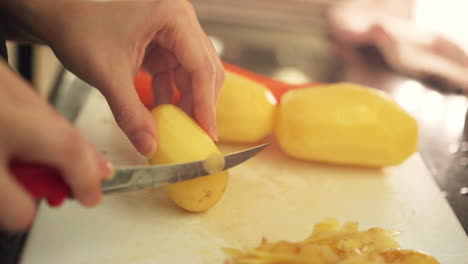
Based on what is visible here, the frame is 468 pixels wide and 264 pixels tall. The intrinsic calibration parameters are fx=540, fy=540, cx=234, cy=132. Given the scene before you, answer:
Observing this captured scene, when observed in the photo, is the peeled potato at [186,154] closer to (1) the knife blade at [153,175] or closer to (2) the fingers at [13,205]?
(1) the knife blade at [153,175]

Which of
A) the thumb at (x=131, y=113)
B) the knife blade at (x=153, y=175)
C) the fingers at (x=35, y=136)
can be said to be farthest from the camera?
the thumb at (x=131, y=113)

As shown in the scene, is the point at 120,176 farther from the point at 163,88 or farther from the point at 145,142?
the point at 163,88

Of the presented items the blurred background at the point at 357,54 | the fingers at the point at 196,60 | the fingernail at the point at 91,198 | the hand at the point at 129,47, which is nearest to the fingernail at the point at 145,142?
the hand at the point at 129,47

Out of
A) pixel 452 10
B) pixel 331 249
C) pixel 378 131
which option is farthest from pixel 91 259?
pixel 452 10

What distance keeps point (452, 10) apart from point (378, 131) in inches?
47.2

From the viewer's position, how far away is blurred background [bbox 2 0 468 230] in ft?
3.79

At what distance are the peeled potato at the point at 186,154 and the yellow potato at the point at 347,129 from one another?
0.67 ft

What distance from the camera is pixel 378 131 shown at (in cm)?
94

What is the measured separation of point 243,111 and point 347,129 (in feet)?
0.61

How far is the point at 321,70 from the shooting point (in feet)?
4.66

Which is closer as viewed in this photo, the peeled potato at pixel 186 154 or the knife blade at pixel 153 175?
the knife blade at pixel 153 175

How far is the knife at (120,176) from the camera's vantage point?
521 mm

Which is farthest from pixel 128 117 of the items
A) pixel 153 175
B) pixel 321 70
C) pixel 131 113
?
pixel 321 70

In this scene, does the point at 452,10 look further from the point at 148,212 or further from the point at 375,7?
the point at 148,212
